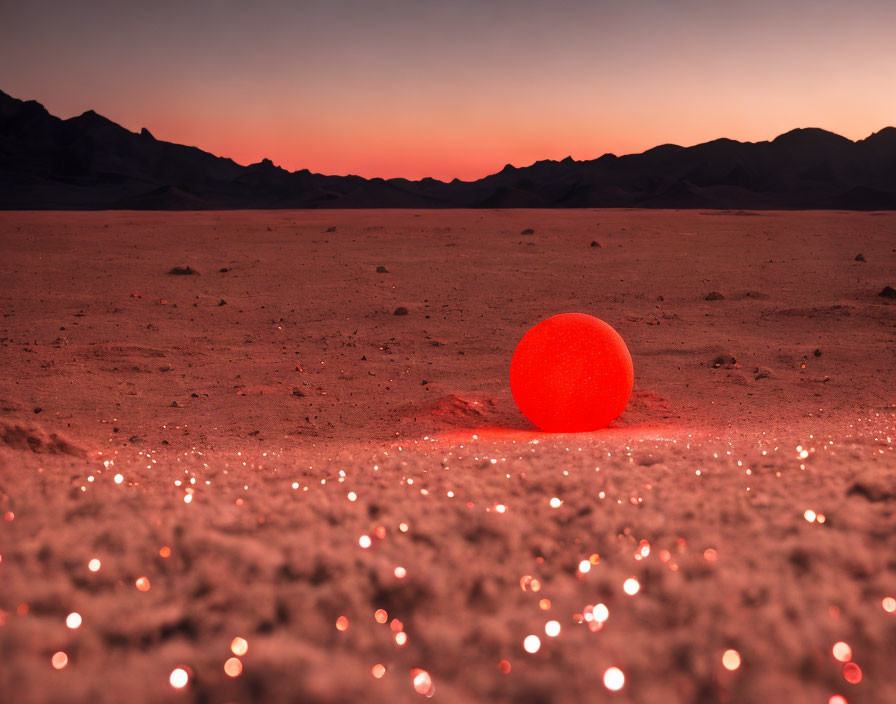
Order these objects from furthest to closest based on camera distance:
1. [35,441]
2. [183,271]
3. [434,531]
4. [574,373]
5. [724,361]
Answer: [183,271] < [724,361] < [574,373] < [35,441] < [434,531]

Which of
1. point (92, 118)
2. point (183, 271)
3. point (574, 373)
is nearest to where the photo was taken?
point (574, 373)

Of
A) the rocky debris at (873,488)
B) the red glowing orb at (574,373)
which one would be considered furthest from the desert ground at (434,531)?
the red glowing orb at (574,373)

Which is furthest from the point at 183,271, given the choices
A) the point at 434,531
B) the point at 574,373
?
the point at 434,531

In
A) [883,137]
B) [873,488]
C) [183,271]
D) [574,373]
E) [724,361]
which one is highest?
[883,137]

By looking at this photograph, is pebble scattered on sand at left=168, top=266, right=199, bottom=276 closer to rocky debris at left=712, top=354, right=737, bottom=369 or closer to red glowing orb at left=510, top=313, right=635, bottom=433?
red glowing orb at left=510, top=313, right=635, bottom=433

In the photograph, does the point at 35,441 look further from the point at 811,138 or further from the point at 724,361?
the point at 811,138

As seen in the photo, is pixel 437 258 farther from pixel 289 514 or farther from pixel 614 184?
pixel 614 184

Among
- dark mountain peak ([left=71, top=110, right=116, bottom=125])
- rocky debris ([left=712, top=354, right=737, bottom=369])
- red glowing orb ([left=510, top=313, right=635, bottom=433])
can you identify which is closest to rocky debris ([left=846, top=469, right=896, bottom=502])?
red glowing orb ([left=510, top=313, right=635, bottom=433])
